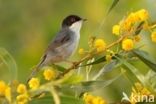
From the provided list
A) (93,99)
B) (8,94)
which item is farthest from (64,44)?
(8,94)

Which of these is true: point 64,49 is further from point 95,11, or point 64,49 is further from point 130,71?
point 95,11

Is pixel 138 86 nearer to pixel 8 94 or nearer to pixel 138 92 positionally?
pixel 138 92

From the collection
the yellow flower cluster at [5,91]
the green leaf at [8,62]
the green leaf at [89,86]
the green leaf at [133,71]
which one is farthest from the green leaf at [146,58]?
the yellow flower cluster at [5,91]

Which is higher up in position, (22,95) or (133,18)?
(133,18)

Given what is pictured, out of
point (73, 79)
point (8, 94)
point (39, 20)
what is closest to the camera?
point (8, 94)

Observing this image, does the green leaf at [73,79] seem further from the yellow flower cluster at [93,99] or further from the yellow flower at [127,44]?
the yellow flower at [127,44]

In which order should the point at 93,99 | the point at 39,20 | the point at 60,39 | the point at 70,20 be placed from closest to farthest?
the point at 93,99
the point at 60,39
the point at 70,20
the point at 39,20

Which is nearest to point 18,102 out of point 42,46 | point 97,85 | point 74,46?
point 97,85

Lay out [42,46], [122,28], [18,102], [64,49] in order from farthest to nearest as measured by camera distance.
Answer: [42,46], [64,49], [122,28], [18,102]
